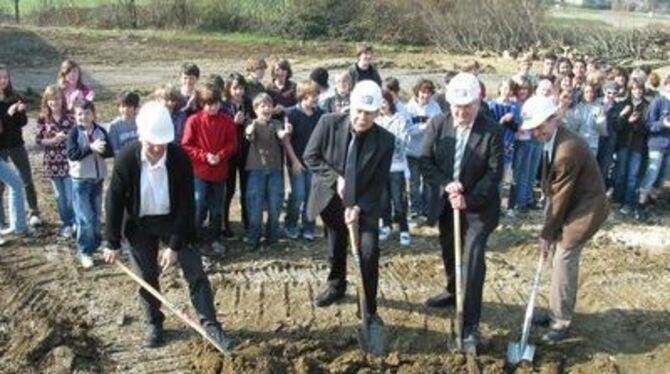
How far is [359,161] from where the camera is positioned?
22.6 ft

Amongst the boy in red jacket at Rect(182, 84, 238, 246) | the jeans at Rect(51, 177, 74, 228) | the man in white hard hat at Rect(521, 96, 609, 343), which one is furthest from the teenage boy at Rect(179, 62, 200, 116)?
the man in white hard hat at Rect(521, 96, 609, 343)

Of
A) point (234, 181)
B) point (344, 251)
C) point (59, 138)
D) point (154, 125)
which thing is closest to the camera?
point (154, 125)

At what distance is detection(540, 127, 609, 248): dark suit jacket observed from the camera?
6.63m

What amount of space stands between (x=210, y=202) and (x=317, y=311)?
1947 millimetres

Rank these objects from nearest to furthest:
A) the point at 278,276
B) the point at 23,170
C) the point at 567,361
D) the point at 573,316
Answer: the point at 567,361
the point at 573,316
the point at 278,276
the point at 23,170

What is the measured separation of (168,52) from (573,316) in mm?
20455

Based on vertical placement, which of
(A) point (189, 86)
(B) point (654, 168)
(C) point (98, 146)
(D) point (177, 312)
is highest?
(A) point (189, 86)

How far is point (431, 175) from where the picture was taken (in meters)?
6.98

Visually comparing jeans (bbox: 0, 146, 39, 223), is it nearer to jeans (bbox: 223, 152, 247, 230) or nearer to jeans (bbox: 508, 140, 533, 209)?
jeans (bbox: 223, 152, 247, 230)

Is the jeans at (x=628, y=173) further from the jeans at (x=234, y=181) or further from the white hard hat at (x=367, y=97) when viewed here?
the white hard hat at (x=367, y=97)

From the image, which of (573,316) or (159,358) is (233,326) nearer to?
(159,358)

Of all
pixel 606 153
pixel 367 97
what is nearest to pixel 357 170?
pixel 367 97

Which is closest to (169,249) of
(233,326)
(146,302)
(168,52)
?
(146,302)

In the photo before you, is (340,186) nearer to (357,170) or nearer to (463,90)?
(357,170)
